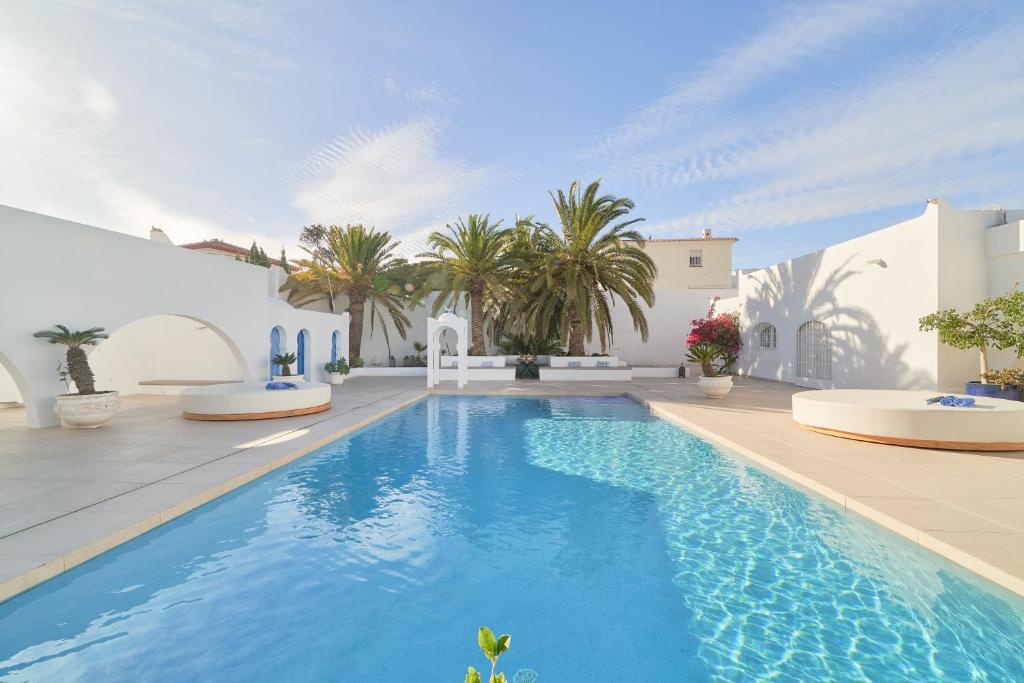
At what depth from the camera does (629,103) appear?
14562 millimetres

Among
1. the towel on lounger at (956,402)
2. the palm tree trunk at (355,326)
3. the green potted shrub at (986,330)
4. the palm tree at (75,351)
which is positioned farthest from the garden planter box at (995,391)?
the palm tree trunk at (355,326)

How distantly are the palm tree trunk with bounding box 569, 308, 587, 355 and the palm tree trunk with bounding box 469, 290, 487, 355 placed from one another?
13.8 ft

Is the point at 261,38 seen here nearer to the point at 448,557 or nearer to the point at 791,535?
the point at 448,557

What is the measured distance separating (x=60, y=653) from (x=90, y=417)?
27.0ft

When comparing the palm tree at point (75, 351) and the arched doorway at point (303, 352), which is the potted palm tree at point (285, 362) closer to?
the arched doorway at point (303, 352)

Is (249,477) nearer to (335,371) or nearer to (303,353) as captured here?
(335,371)

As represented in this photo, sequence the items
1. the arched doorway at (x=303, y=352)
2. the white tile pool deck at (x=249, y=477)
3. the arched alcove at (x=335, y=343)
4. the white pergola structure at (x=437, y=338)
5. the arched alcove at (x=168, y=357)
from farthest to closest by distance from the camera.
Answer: the arched alcove at (x=335, y=343) → the arched doorway at (x=303, y=352) → the white pergola structure at (x=437, y=338) → the arched alcove at (x=168, y=357) → the white tile pool deck at (x=249, y=477)

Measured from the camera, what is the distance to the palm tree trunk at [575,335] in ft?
67.5

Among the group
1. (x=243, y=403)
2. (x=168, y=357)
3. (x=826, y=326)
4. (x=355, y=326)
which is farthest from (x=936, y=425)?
(x=355, y=326)

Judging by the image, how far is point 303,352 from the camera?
18.9 meters

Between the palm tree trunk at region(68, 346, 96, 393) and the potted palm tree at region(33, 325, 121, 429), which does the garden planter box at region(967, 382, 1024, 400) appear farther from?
the palm tree trunk at region(68, 346, 96, 393)

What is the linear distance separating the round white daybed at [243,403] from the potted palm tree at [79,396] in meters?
1.39

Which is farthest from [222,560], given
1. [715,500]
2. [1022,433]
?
[1022,433]

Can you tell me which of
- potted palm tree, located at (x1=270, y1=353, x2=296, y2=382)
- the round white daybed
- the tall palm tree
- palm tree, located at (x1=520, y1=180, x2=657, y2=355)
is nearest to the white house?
palm tree, located at (x1=520, y1=180, x2=657, y2=355)
